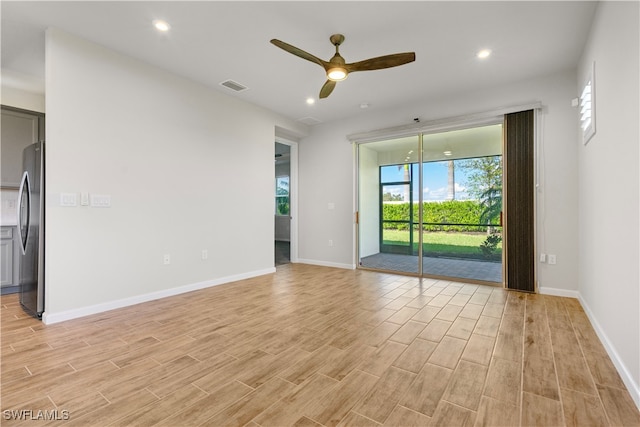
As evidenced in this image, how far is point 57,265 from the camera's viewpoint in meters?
2.79

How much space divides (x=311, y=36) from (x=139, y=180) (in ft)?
8.25

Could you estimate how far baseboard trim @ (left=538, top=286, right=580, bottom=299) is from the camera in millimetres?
3602

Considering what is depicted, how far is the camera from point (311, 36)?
2.93 m

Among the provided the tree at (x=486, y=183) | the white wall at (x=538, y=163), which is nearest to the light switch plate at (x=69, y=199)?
the white wall at (x=538, y=163)

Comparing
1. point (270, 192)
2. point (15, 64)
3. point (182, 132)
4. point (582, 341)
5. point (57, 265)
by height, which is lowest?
point (582, 341)

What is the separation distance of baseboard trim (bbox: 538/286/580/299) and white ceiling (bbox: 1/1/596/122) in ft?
9.06

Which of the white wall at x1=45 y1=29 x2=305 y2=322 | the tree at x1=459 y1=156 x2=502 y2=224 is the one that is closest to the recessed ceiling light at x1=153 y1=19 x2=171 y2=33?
the white wall at x1=45 y1=29 x2=305 y2=322

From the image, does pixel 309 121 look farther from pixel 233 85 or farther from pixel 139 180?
pixel 139 180

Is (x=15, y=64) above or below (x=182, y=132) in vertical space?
above

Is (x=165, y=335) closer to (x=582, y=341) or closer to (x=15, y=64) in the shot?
(x=582, y=341)

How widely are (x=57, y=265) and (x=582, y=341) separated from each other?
15.4 feet

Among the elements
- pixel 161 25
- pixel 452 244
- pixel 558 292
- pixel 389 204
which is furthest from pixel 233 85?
pixel 558 292

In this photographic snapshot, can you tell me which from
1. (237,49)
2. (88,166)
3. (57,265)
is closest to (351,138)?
(237,49)

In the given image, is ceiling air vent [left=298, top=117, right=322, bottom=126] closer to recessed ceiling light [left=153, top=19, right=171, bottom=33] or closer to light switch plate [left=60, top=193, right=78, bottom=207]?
recessed ceiling light [left=153, top=19, right=171, bottom=33]
